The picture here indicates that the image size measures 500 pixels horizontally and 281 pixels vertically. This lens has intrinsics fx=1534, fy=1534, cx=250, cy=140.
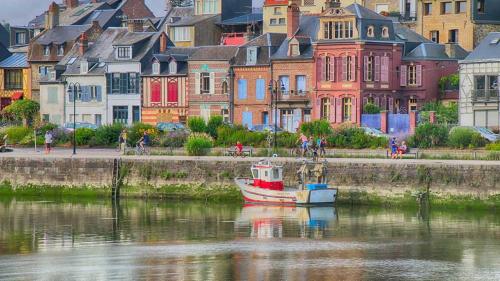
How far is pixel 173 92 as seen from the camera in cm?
10506

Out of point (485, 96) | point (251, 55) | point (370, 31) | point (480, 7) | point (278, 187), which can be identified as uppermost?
point (480, 7)

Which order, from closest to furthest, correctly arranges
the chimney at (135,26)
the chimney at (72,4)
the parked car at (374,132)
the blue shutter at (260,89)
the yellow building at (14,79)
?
the parked car at (374,132), the blue shutter at (260,89), the chimney at (135,26), the yellow building at (14,79), the chimney at (72,4)

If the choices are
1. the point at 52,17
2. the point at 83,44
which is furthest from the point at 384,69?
the point at 52,17

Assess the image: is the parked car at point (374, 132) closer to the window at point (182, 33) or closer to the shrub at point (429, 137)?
the shrub at point (429, 137)

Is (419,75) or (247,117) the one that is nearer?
(419,75)

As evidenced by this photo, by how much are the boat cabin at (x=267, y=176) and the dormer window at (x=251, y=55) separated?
3264 centimetres

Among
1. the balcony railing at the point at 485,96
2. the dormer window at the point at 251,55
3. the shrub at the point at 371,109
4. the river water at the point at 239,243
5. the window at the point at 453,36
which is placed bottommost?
the river water at the point at 239,243

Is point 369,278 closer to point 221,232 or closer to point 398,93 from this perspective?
point 221,232

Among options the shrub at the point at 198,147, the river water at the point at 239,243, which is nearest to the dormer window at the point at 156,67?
the shrub at the point at 198,147

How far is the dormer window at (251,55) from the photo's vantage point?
99.4m

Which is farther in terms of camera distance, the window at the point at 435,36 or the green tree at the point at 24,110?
the green tree at the point at 24,110

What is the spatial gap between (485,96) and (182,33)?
3023 cm

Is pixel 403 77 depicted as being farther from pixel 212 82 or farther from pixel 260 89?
pixel 212 82

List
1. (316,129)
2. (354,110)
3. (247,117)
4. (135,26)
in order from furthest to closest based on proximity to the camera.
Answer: (135,26) → (247,117) → (354,110) → (316,129)
